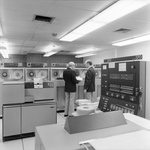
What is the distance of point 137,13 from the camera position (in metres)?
3.39

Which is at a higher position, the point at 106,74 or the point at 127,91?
the point at 106,74

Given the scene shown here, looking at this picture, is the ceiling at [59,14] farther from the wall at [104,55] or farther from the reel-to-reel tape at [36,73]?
the wall at [104,55]

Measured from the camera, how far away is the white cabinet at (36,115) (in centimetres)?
327

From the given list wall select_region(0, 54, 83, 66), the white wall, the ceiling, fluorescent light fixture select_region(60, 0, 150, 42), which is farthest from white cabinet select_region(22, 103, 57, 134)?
wall select_region(0, 54, 83, 66)

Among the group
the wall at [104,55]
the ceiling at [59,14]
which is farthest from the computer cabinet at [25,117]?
the wall at [104,55]

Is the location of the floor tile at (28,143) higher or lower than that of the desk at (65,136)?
lower

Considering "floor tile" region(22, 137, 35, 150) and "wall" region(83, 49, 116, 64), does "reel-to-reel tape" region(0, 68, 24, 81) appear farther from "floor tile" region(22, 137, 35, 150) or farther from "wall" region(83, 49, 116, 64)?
"wall" region(83, 49, 116, 64)

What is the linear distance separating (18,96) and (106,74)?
2.00 m

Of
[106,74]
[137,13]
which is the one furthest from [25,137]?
[137,13]

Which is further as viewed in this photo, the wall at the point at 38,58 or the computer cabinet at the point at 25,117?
the wall at the point at 38,58

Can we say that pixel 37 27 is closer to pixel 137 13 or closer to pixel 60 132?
pixel 137 13

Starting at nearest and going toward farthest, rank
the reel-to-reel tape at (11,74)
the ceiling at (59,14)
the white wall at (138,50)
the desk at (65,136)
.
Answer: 1. the desk at (65,136)
2. the ceiling at (59,14)
3. the reel-to-reel tape at (11,74)
4. the white wall at (138,50)

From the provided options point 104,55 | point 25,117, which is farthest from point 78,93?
point 104,55

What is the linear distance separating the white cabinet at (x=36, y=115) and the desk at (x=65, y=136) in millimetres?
2557
